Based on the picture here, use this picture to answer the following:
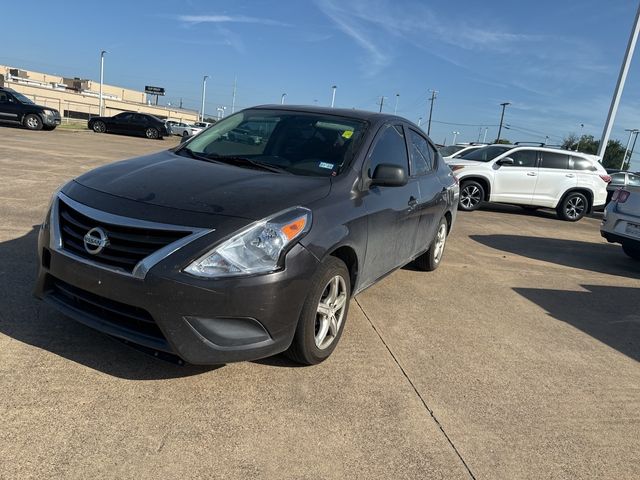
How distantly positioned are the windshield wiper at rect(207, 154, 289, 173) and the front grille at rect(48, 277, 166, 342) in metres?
1.40

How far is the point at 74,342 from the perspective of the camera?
10.5ft

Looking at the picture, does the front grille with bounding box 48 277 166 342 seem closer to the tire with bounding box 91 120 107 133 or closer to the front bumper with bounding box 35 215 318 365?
the front bumper with bounding box 35 215 318 365

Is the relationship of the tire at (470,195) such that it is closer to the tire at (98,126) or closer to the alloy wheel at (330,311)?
the alloy wheel at (330,311)

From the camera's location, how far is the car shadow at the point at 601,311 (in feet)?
14.9

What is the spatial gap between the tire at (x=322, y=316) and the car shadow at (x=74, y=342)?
582mm

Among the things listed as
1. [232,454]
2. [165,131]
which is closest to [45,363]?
[232,454]

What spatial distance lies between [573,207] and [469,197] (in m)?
2.89

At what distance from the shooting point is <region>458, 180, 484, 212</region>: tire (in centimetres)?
1189

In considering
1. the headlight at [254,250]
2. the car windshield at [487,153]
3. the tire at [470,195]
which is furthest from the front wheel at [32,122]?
the headlight at [254,250]

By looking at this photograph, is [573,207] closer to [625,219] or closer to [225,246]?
[625,219]

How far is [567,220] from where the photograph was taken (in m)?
12.8

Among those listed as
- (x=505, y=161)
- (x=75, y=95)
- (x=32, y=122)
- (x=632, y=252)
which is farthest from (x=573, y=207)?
(x=75, y=95)

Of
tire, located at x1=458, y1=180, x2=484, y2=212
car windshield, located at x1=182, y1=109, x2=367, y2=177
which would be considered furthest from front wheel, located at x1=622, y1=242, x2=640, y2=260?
car windshield, located at x1=182, y1=109, x2=367, y2=177

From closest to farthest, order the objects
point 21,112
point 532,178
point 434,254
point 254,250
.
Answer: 1. point 254,250
2. point 434,254
3. point 532,178
4. point 21,112
